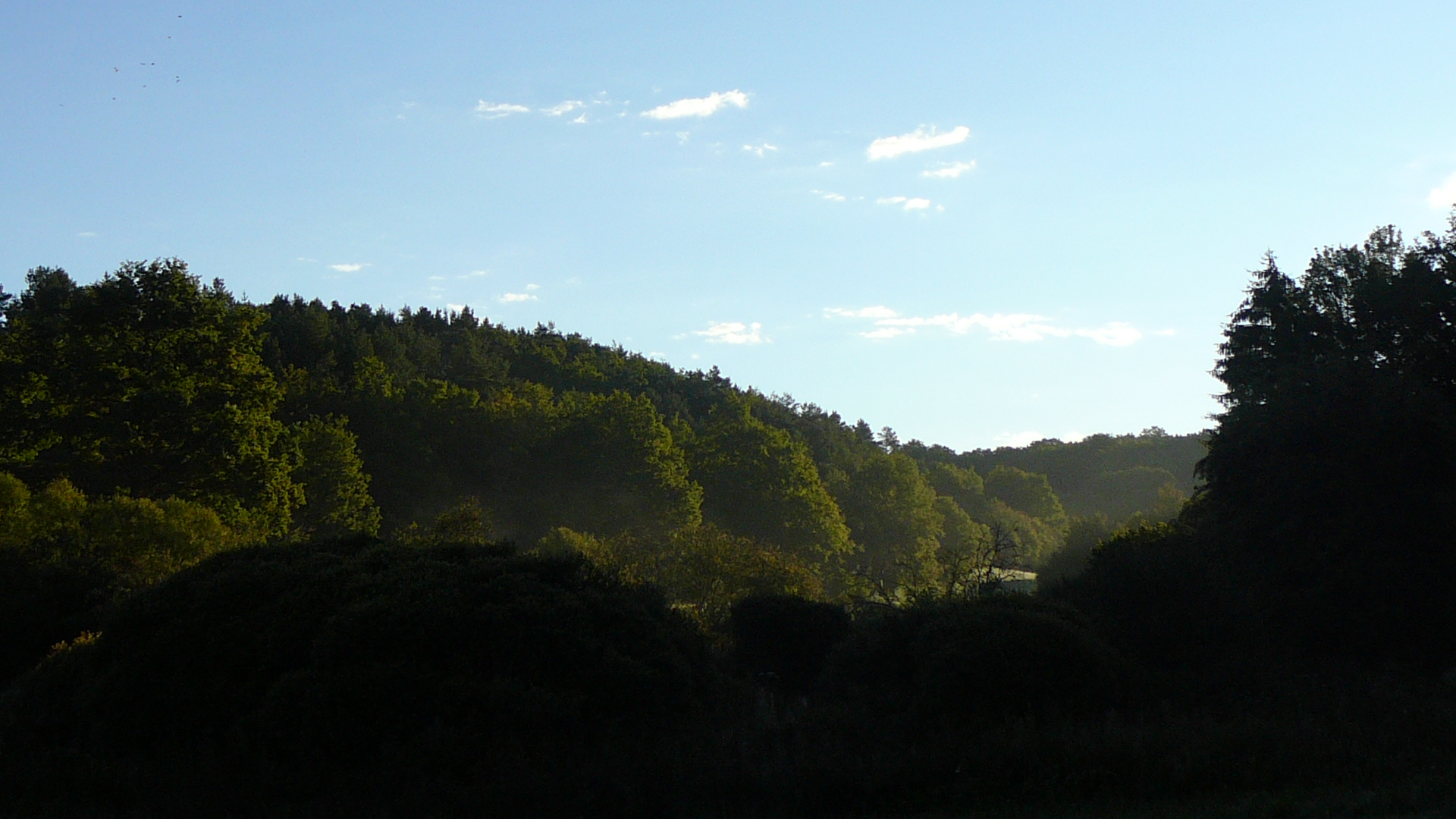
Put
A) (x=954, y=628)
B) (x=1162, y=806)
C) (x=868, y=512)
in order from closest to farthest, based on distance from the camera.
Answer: (x=1162, y=806) < (x=954, y=628) < (x=868, y=512)

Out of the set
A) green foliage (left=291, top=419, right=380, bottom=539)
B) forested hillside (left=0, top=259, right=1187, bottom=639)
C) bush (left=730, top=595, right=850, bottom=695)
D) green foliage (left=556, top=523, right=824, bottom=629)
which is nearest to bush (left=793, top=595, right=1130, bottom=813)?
bush (left=730, top=595, right=850, bottom=695)

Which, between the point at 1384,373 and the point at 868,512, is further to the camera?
the point at 868,512

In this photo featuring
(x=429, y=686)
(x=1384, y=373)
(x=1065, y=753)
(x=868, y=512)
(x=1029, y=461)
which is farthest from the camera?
(x=1029, y=461)

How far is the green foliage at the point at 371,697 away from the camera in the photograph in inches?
496

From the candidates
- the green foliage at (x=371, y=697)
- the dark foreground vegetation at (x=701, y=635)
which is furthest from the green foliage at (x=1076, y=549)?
the green foliage at (x=371, y=697)

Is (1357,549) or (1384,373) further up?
(1384,373)

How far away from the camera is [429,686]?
573 inches

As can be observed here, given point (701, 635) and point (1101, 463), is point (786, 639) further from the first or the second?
point (1101, 463)

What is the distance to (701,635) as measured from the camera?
1945 centimetres

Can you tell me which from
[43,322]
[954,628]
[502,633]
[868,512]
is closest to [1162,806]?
[954,628]

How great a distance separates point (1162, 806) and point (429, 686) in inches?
372

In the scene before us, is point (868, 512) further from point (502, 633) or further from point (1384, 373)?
point (502, 633)

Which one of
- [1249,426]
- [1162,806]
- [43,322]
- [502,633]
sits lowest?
[1162,806]

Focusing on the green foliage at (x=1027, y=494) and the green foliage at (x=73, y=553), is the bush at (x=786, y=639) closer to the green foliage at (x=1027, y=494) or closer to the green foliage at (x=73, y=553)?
the green foliage at (x=73, y=553)
